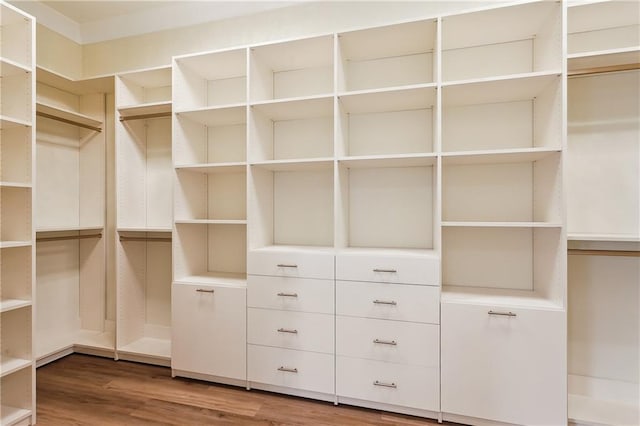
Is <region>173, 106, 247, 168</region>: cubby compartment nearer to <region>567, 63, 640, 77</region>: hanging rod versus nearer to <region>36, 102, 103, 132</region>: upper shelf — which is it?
<region>36, 102, 103, 132</region>: upper shelf

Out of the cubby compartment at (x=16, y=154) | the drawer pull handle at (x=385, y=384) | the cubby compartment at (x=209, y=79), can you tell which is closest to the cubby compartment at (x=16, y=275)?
the cubby compartment at (x=16, y=154)

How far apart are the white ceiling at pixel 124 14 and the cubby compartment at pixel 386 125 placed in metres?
1.06

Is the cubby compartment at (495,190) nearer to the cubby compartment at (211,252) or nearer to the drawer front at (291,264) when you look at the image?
the drawer front at (291,264)

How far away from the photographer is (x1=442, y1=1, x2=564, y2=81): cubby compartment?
1.77 meters

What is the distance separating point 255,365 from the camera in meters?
2.16

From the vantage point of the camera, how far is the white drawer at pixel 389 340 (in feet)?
6.10

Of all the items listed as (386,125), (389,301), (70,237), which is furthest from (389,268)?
(70,237)

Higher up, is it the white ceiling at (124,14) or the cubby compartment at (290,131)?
the white ceiling at (124,14)

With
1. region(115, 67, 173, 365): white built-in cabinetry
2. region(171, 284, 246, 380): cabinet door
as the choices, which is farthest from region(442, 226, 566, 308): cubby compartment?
region(115, 67, 173, 365): white built-in cabinetry

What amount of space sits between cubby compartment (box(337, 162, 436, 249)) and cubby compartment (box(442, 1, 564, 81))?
2.35ft

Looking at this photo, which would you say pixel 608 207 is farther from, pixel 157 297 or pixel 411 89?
pixel 157 297

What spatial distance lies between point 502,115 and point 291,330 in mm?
1911

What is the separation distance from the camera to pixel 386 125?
91.0 inches

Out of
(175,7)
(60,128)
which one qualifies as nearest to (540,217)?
(175,7)
